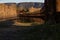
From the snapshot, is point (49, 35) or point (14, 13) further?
point (14, 13)

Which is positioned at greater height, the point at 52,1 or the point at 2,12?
the point at 52,1

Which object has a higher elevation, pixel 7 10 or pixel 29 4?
pixel 29 4

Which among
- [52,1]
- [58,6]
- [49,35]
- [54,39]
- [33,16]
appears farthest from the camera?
[33,16]

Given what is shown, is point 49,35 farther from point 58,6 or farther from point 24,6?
point 24,6

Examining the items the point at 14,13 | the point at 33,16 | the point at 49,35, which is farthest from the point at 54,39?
the point at 14,13

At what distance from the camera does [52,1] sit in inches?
420

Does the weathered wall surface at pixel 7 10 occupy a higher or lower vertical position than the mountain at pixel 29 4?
lower

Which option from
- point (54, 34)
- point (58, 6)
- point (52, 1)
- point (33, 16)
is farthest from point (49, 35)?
point (33, 16)

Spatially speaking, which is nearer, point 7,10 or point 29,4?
point 7,10

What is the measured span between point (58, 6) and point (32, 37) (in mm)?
4562

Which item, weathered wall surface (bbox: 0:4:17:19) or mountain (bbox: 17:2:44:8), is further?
mountain (bbox: 17:2:44:8)

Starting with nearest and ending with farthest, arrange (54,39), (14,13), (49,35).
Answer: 1. (54,39)
2. (49,35)
3. (14,13)

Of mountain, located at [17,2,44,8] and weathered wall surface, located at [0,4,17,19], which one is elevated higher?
mountain, located at [17,2,44,8]

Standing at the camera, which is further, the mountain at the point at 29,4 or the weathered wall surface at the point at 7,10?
the mountain at the point at 29,4
